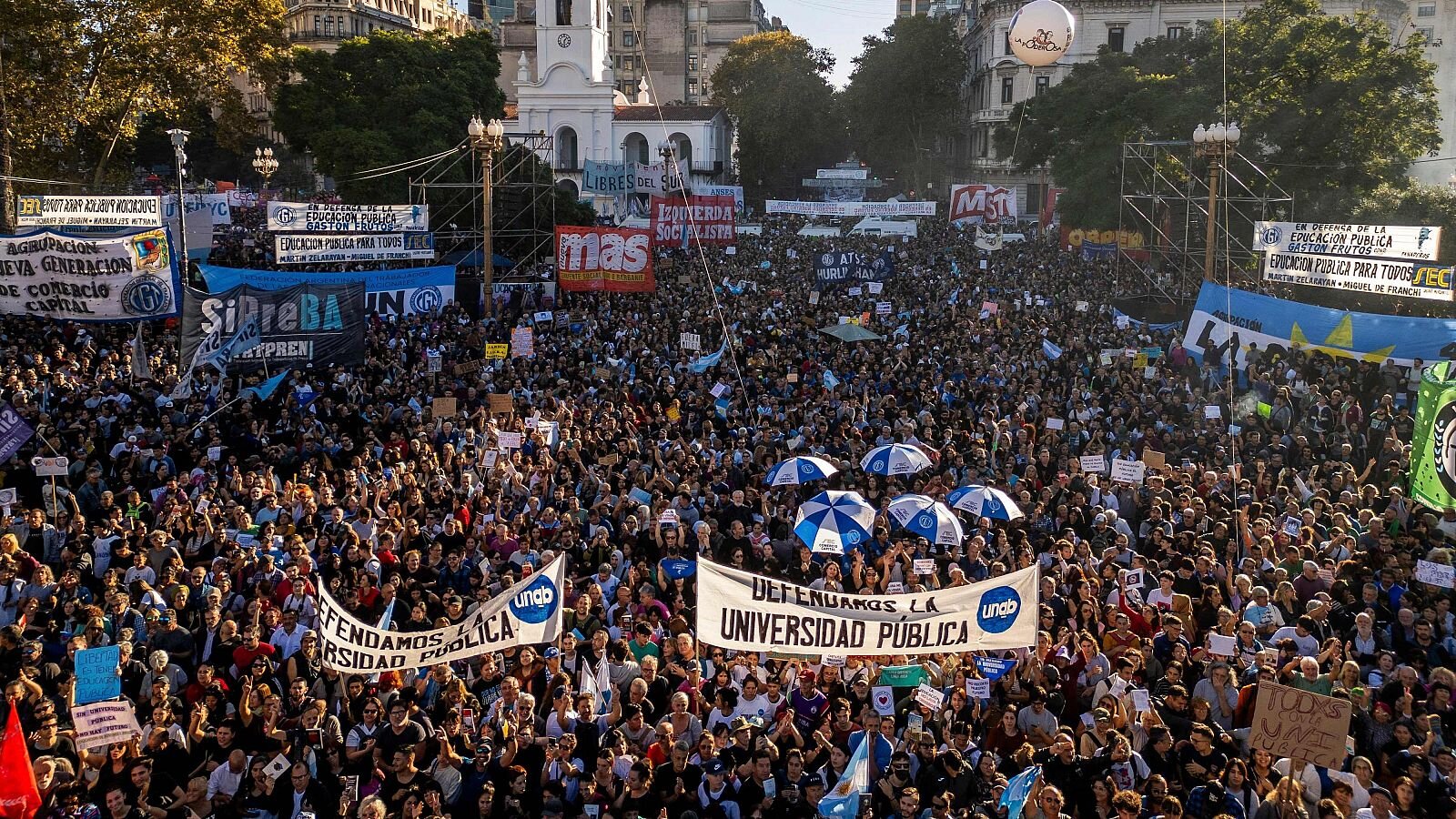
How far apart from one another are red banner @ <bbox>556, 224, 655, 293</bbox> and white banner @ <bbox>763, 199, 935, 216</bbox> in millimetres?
17107

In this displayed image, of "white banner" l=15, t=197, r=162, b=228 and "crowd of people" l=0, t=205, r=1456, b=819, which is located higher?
"white banner" l=15, t=197, r=162, b=228

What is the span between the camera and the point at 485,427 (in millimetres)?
14898

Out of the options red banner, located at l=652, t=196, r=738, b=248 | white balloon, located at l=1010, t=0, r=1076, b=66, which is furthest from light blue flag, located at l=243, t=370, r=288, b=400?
white balloon, located at l=1010, t=0, r=1076, b=66

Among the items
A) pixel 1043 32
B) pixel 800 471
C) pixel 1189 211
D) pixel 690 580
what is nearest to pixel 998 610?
pixel 690 580

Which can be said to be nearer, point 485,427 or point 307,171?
point 485,427

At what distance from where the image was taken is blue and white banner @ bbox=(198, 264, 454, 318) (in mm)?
21969

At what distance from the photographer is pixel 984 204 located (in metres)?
39.1

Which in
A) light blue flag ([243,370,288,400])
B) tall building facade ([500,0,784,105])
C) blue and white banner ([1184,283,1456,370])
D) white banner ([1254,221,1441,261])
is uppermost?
tall building facade ([500,0,784,105])

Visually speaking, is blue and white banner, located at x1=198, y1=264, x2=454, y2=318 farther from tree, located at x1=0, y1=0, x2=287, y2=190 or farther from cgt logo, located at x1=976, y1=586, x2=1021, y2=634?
cgt logo, located at x1=976, y1=586, x2=1021, y2=634

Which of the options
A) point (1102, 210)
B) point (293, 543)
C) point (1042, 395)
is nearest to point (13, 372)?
point (293, 543)

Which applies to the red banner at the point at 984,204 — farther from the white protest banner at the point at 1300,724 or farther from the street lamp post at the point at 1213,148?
the white protest banner at the point at 1300,724

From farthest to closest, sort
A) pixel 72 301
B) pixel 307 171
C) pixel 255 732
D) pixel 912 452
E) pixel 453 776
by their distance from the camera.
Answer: pixel 307 171 < pixel 72 301 < pixel 912 452 < pixel 255 732 < pixel 453 776

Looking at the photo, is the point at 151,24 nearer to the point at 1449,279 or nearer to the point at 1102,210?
the point at 1102,210

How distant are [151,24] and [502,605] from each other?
33211 mm
